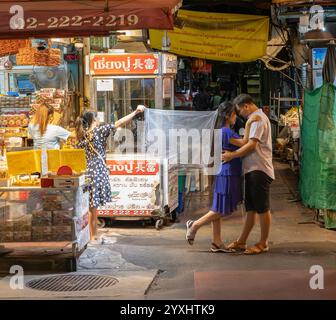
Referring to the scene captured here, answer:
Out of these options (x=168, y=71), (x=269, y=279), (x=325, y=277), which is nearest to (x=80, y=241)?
(x=269, y=279)

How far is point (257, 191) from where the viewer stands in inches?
358

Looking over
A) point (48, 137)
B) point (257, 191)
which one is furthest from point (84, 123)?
point (257, 191)

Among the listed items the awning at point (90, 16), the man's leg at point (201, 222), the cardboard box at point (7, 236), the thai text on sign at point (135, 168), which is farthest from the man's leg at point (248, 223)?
the cardboard box at point (7, 236)

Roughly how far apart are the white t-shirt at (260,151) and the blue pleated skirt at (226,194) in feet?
0.78

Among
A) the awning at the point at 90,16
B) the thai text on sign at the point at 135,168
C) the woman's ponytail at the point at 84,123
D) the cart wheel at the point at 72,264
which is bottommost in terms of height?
the cart wheel at the point at 72,264

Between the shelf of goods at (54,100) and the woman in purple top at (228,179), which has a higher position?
the shelf of goods at (54,100)

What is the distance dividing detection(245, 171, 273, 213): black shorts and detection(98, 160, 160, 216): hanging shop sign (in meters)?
2.12

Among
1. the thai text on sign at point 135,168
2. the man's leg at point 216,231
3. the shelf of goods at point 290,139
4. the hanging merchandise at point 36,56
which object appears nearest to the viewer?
the man's leg at point 216,231

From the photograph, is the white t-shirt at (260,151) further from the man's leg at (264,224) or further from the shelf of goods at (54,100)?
the shelf of goods at (54,100)

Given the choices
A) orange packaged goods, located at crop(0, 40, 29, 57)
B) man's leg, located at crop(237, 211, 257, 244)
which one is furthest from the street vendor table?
orange packaged goods, located at crop(0, 40, 29, 57)

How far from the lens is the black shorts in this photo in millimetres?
9078

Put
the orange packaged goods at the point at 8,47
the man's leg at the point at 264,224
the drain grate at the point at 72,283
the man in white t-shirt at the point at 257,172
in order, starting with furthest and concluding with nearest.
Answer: the orange packaged goods at the point at 8,47, the man's leg at the point at 264,224, the man in white t-shirt at the point at 257,172, the drain grate at the point at 72,283

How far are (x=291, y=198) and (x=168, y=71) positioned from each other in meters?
4.34

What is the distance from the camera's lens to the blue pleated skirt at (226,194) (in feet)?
30.0
